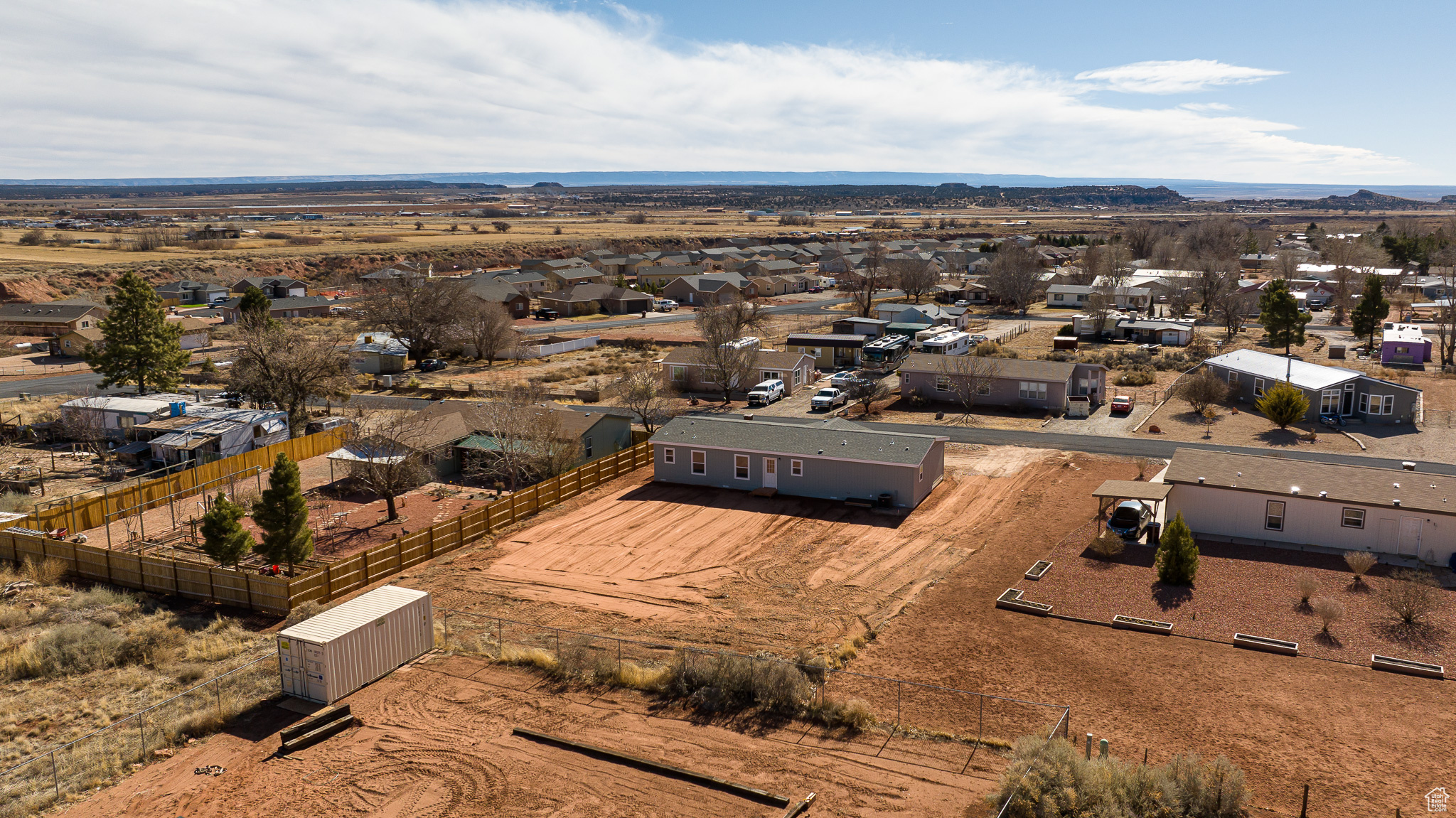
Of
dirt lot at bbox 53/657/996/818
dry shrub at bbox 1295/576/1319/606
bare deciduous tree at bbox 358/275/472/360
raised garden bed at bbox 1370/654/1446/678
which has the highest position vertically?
bare deciduous tree at bbox 358/275/472/360

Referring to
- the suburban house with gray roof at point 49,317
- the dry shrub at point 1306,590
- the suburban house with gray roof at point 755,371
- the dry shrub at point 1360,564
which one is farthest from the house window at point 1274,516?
the suburban house with gray roof at point 49,317

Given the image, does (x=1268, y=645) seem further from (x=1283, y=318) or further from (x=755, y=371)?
(x=1283, y=318)

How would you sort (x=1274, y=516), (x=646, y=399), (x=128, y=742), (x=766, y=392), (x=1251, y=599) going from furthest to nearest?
(x=766, y=392) < (x=646, y=399) < (x=1274, y=516) < (x=1251, y=599) < (x=128, y=742)

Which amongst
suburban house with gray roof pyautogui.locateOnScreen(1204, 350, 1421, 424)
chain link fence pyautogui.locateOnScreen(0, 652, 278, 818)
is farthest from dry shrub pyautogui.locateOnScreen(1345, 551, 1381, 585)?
chain link fence pyautogui.locateOnScreen(0, 652, 278, 818)

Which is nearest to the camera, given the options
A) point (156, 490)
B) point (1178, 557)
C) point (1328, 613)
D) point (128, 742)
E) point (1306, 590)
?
point (128, 742)

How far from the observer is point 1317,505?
32031mm

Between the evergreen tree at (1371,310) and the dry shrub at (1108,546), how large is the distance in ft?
184

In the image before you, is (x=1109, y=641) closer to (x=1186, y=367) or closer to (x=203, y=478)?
(x=203, y=478)

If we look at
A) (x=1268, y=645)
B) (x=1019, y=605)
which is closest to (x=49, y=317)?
(x=1019, y=605)

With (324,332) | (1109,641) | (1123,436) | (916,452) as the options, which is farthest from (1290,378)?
(324,332)

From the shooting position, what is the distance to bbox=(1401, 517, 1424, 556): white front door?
101ft

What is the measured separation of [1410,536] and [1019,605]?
48.2 ft

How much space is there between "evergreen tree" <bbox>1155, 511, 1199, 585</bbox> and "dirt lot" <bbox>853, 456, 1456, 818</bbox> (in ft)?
14.0

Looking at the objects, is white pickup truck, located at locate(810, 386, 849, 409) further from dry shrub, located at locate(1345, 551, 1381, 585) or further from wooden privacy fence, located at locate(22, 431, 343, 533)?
dry shrub, located at locate(1345, 551, 1381, 585)
